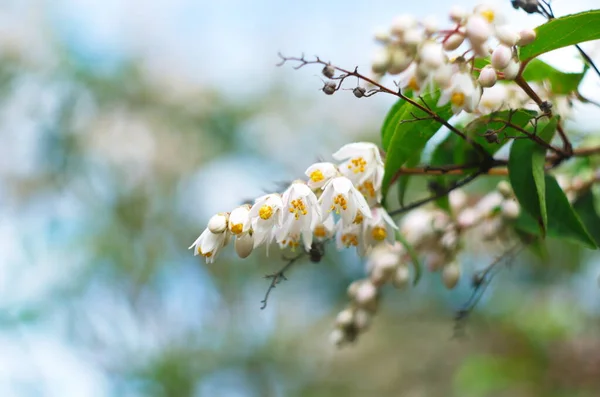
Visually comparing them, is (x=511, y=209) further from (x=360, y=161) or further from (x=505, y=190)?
(x=360, y=161)

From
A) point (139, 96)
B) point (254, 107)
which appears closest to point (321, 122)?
point (254, 107)

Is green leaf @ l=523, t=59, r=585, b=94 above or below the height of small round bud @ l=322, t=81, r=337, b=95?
above

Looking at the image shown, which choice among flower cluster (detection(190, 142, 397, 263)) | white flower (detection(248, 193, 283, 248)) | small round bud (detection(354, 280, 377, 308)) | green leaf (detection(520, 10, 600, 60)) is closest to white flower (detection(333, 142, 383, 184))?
flower cluster (detection(190, 142, 397, 263))

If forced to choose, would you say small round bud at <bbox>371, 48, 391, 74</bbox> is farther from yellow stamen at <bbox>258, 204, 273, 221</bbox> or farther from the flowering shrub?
yellow stamen at <bbox>258, 204, 273, 221</bbox>

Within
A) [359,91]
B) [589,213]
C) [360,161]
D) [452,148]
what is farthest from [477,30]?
[589,213]

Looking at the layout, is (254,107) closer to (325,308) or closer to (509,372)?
(325,308)

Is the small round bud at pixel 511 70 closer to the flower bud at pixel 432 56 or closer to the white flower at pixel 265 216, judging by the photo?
the flower bud at pixel 432 56
